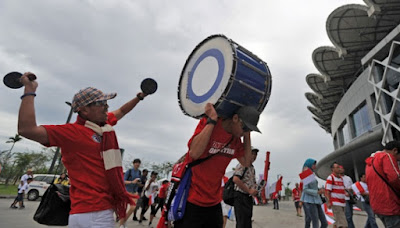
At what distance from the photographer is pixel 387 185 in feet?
12.0

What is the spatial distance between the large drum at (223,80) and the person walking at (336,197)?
4558mm

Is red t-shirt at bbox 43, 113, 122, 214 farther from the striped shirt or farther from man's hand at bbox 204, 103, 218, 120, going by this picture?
the striped shirt

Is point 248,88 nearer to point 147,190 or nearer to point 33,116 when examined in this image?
point 33,116

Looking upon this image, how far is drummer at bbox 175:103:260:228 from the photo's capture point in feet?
6.29

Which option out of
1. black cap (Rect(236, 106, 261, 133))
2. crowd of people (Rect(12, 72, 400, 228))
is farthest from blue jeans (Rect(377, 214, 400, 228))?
black cap (Rect(236, 106, 261, 133))

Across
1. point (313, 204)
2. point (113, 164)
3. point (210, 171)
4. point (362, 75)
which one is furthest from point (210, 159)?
point (362, 75)

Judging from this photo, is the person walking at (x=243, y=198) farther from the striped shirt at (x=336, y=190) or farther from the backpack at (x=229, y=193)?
the striped shirt at (x=336, y=190)

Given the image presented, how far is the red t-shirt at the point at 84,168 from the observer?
177 centimetres

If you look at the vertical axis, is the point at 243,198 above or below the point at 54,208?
above

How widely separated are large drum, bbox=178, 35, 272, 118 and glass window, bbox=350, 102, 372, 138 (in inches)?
1015

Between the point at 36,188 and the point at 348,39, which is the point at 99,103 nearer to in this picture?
the point at 36,188

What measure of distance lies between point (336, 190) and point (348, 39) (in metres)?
24.9

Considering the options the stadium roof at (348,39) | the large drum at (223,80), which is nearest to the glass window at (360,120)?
the stadium roof at (348,39)

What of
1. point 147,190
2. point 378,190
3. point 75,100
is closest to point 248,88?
point 75,100
